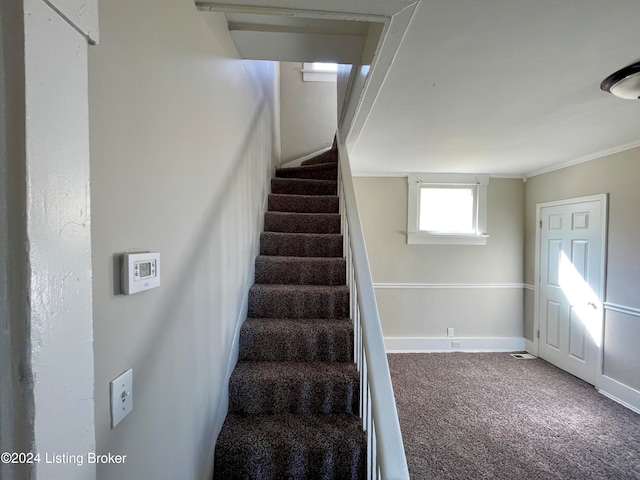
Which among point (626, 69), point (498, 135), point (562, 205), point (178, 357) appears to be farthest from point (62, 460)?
point (562, 205)

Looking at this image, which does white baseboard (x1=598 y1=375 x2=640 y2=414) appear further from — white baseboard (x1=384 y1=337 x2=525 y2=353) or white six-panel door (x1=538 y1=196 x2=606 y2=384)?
white baseboard (x1=384 y1=337 x2=525 y2=353)

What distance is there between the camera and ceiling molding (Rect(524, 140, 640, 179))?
2.40 metres

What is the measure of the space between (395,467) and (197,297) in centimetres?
86

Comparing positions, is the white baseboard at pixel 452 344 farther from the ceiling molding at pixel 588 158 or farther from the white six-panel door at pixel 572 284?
the ceiling molding at pixel 588 158

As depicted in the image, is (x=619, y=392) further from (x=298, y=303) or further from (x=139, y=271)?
(x=139, y=271)

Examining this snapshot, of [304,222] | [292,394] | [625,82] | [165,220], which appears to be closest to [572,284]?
[625,82]

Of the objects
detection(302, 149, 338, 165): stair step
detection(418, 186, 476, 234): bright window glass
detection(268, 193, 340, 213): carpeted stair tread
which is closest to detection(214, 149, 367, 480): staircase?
detection(268, 193, 340, 213): carpeted stair tread

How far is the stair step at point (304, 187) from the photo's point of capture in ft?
9.53

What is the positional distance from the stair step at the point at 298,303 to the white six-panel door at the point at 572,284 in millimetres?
2645

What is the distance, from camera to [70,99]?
0.46 meters

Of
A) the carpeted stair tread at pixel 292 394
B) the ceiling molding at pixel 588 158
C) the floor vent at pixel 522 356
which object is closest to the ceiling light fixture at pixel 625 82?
the ceiling molding at pixel 588 158

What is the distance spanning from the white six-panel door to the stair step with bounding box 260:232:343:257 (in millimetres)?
2561

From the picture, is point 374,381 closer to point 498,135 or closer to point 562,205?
point 498,135

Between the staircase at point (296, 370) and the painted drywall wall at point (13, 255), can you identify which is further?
the staircase at point (296, 370)
